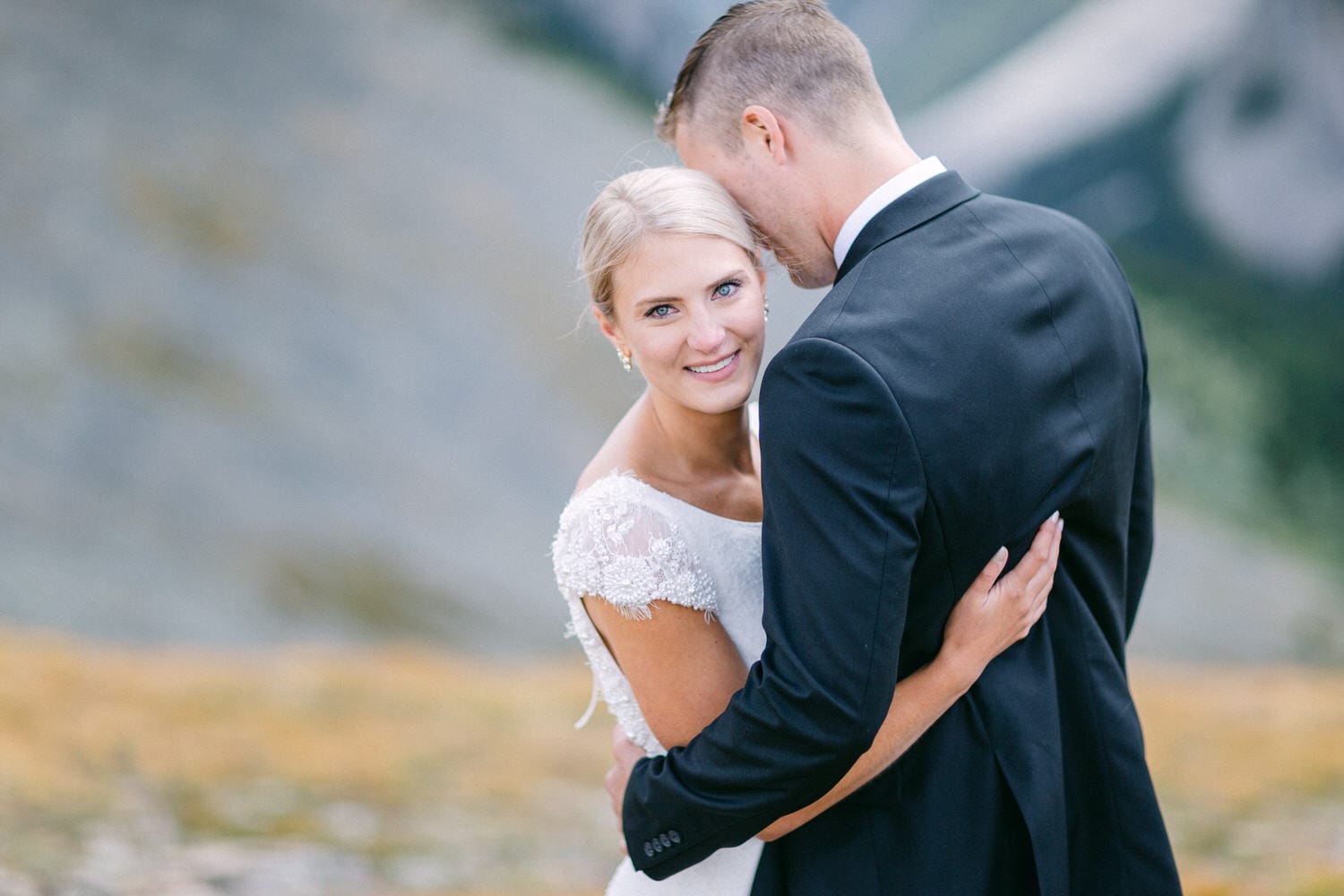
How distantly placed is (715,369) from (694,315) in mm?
83

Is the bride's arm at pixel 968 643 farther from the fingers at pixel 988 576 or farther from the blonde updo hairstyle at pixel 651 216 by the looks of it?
the blonde updo hairstyle at pixel 651 216

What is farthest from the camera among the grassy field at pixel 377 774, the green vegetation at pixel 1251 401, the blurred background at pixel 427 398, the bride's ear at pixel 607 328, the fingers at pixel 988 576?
the green vegetation at pixel 1251 401

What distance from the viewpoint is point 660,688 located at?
168 centimetres

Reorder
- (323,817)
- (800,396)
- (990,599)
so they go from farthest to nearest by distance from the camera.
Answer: (323,817)
(990,599)
(800,396)

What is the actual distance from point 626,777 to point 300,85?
543 centimetres

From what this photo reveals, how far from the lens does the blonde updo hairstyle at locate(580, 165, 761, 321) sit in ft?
5.70

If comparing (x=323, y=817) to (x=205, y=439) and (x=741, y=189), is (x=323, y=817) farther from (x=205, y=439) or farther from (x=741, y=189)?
(x=741, y=189)

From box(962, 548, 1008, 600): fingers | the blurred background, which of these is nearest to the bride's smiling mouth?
box(962, 548, 1008, 600): fingers

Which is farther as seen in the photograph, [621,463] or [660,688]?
[621,463]

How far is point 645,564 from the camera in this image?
169 centimetres

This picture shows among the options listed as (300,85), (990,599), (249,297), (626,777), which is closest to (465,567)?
(249,297)

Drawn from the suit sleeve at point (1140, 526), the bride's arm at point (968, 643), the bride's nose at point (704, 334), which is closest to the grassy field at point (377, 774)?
the suit sleeve at point (1140, 526)

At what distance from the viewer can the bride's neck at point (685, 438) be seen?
1893mm

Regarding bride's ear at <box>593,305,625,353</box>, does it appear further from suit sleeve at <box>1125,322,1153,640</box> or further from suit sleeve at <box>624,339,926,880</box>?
suit sleeve at <box>1125,322,1153,640</box>
